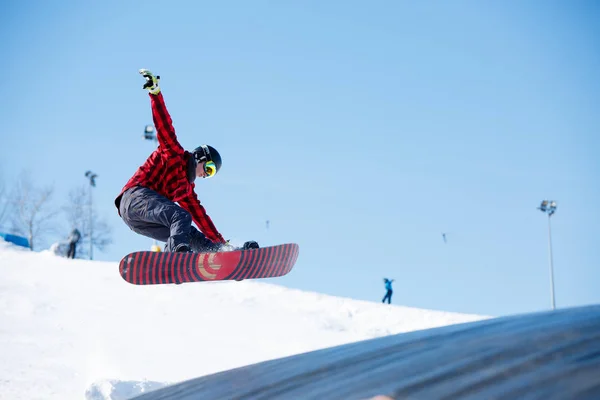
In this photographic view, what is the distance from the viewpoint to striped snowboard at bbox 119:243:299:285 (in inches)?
214

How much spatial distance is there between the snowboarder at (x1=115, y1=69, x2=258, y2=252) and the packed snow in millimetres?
1305

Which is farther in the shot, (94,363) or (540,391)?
(94,363)

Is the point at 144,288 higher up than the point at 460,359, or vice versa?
the point at 144,288

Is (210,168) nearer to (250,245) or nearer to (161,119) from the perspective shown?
(161,119)

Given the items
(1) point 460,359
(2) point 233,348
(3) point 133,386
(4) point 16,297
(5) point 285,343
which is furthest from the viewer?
(4) point 16,297

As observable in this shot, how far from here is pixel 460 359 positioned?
2.02 m

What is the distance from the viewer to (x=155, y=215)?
17.4 ft

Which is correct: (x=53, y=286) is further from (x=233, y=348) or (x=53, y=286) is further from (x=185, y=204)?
(x=185, y=204)

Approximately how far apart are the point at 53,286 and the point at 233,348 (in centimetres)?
495

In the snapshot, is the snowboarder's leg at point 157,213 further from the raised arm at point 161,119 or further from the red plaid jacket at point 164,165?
the raised arm at point 161,119

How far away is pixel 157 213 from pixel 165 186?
364 millimetres

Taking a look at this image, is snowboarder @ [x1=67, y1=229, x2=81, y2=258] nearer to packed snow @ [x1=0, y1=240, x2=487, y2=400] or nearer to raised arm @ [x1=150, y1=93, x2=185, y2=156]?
packed snow @ [x1=0, y1=240, x2=487, y2=400]

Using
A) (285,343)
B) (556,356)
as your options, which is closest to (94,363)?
(285,343)

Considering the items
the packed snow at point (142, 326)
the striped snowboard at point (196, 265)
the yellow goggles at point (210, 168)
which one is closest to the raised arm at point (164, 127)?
the yellow goggles at point (210, 168)
